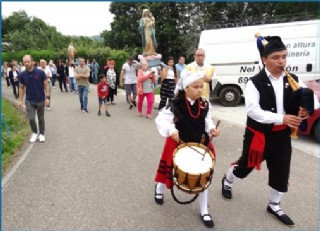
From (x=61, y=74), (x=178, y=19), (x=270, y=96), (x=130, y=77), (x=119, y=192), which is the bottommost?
(x=119, y=192)

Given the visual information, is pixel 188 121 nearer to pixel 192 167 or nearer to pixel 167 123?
pixel 167 123

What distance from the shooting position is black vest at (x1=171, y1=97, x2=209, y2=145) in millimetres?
3498

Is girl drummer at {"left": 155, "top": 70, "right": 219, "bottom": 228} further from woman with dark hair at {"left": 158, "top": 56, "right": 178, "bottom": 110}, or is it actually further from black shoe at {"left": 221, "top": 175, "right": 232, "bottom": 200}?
woman with dark hair at {"left": 158, "top": 56, "right": 178, "bottom": 110}

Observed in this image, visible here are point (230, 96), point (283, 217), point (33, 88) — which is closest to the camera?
point (283, 217)

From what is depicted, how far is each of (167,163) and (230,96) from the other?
26.8ft

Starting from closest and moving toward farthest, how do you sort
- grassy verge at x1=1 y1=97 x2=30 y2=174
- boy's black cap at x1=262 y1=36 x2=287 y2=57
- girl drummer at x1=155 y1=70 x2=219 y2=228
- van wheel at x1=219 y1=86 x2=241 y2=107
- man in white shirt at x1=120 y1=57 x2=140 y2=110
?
boy's black cap at x1=262 y1=36 x2=287 y2=57
girl drummer at x1=155 y1=70 x2=219 y2=228
grassy verge at x1=1 y1=97 x2=30 y2=174
man in white shirt at x1=120 y1=57 x2=140 y2=110
van wheel at x1=219 y1=86 x2=241 y2=107

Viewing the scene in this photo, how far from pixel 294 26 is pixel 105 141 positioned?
7311 mm

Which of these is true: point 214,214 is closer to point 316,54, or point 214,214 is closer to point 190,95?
point 190,95

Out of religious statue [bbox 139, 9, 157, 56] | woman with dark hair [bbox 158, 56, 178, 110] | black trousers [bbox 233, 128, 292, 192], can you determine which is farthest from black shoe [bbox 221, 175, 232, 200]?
religious statue [bbox 139, 9, 157, 56]

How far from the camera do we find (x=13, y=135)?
7.60m

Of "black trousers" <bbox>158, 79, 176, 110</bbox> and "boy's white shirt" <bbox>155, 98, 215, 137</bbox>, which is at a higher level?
"boy's white shirt" <bbox>155, 98, 215, 137</bbox>

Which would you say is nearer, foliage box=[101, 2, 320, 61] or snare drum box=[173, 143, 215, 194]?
snare drum box=[173, 143, 215, 194]

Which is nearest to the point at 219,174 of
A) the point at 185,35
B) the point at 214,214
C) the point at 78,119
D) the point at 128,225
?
the point at 214,214

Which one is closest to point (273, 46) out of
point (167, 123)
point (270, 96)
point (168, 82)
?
point (270, 96)
